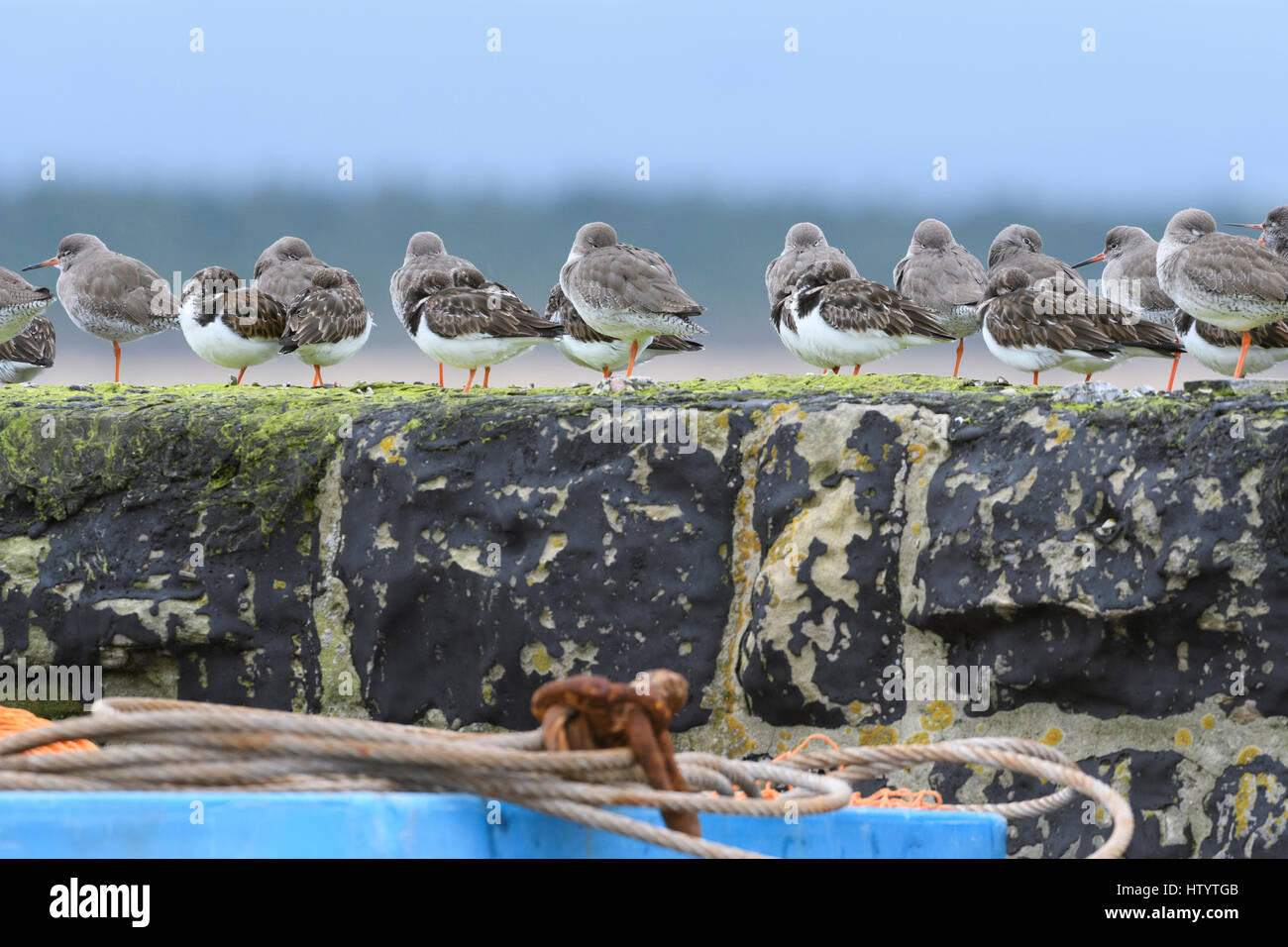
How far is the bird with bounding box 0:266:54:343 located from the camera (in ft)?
29.1

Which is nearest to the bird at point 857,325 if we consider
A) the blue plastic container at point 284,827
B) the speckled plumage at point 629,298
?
the speckled plumage at point 629,298

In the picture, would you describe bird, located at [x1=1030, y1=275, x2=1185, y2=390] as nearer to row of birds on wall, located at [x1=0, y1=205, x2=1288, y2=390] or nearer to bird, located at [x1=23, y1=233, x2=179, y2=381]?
row of birds on wall, located at [x1=0, y1=205, x2=1288, y2=390]

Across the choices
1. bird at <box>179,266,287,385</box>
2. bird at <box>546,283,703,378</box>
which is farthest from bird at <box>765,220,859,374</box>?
bird at <box>179,266,287,385</box>

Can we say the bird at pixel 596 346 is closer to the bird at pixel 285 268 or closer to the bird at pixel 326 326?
the bird at pixel 326 326

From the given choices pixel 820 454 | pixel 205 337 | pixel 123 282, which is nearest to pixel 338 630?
pixel 820 454

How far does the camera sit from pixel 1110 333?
6457mm

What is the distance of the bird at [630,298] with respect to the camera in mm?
7500

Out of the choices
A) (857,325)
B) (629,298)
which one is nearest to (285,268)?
(629,298)

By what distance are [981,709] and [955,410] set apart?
741 mm

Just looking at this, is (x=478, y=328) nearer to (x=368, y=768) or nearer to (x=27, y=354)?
(x=27, y=354)

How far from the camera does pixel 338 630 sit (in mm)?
3750

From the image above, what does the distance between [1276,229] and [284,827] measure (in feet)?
23.4

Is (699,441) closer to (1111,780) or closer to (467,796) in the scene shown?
(1111,780)

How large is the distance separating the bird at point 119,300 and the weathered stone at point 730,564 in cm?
494
